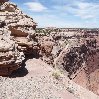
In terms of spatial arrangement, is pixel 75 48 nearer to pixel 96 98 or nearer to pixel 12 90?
pixel 96 98

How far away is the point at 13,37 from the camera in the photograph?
83.5 feet

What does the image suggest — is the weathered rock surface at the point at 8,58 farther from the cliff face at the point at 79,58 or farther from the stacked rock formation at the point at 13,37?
the cliff face at the point at 79,58

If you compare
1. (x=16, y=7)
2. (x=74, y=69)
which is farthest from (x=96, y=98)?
(x=74, y=69)

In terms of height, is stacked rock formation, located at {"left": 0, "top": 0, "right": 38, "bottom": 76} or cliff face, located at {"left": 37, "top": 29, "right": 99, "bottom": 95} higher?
stacked rock formation, located at {"left": 0, "top": 0, "right": 38, "bottom": 76}

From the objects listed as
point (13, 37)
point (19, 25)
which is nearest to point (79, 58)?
point (19, 25)

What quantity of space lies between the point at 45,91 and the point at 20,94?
6.99 feet

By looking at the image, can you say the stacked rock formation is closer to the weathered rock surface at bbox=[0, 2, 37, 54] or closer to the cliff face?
the weathered rock surface at bbox=[0, 2, 37, 54]

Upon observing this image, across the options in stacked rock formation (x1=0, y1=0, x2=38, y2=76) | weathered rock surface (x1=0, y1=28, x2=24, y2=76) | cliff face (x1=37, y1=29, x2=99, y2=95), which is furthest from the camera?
cliff face (x1=37, y1=29, x2=99, y2=95)

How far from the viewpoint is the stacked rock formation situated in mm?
20578

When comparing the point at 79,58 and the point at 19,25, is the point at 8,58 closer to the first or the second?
the point at 19,25

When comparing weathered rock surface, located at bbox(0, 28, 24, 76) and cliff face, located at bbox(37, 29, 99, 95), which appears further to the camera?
cliff face, located at bbox(37, 29, 99, 95)

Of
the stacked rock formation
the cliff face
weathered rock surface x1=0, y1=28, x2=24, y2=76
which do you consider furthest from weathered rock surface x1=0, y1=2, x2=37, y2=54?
the cliff face

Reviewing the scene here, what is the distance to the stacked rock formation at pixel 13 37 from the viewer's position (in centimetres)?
2058

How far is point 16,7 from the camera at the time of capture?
1210 inches
